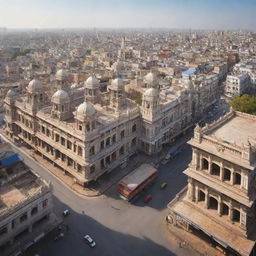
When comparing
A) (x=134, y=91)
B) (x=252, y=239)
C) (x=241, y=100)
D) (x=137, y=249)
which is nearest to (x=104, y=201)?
(x=137, y=249)

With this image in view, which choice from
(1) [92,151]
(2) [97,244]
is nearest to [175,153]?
(1) [92,151]

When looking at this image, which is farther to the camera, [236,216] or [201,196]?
[201,196]

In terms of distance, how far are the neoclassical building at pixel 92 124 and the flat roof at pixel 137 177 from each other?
6.12 m

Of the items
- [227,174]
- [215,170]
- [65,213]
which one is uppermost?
[227,174]

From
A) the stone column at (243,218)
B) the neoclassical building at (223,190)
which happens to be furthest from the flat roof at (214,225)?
the stone column at (243,218)

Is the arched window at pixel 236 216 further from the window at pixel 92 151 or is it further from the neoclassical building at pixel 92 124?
the window at pixel 92 151

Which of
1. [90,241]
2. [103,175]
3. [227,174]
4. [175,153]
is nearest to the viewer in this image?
[227,174]

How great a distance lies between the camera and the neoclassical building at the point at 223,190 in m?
36.0

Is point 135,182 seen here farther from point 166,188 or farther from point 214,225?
point 214,225

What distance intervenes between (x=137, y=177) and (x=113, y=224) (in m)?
10.7

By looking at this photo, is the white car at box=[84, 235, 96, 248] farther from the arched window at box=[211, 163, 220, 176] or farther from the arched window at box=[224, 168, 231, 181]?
the arched window at box=[224, 168, 231, 181]

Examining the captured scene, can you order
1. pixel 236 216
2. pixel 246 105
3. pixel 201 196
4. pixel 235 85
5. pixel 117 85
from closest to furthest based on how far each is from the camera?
pixel 236 216
pixel 201 196
pixel 117 85
pixel 246 105
pixel 235 85

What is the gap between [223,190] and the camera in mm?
37750

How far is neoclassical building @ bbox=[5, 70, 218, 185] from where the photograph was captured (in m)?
53.9
